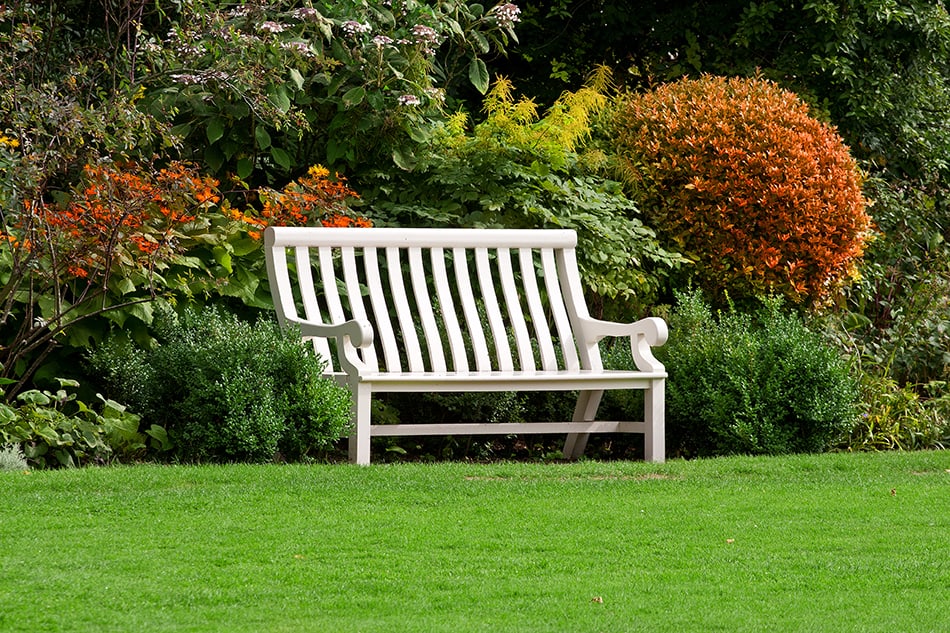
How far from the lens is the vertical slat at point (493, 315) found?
6469 millimetres

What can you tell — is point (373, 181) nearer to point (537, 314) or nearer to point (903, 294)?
point (537, 314)

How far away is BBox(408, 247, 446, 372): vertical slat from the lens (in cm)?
634

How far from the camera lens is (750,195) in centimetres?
801

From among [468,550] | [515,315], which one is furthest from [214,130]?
[468,550]

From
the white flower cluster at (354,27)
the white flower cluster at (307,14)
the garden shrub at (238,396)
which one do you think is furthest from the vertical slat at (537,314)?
the white flower cluster at (307,14)

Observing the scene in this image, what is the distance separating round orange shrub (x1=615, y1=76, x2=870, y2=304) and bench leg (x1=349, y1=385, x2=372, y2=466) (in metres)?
3.04

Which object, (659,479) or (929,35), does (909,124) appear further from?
(659,479)

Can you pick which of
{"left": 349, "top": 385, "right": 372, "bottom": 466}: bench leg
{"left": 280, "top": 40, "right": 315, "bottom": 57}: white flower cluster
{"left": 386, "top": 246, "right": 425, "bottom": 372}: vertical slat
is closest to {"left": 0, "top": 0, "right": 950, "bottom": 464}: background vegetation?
{"left": 280, "top": 40, "right": 315, "bottom": 57}: white flower cluster

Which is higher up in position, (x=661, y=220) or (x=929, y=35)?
(x=929, y=35)

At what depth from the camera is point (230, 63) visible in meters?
7.11

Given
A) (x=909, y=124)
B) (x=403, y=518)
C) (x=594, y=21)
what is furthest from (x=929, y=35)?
(x=403, y=518)

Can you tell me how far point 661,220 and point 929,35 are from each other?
133 inches

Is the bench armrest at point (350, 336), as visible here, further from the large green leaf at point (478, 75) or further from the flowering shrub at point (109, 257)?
the large green leaf at point (478, 75)

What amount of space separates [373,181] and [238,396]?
2.67 meters
